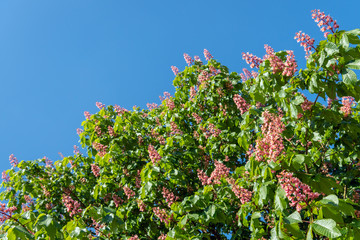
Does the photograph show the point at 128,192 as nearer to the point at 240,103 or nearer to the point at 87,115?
the point at 87,115

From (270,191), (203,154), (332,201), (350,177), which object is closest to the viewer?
(332,201)

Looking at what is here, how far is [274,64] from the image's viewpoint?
14.8 ft

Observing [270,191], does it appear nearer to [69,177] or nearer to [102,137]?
[102,137]

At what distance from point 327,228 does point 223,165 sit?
8.20 feet

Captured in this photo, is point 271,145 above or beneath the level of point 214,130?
beneath

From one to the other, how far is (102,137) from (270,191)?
193 inches

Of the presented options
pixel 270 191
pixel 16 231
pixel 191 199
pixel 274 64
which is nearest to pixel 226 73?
pixel 274 64

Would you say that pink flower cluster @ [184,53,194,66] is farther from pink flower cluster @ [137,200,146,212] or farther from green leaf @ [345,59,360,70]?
green leaf @ [345,59,360,70]

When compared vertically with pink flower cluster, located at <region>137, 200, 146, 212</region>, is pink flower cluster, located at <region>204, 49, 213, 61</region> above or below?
above

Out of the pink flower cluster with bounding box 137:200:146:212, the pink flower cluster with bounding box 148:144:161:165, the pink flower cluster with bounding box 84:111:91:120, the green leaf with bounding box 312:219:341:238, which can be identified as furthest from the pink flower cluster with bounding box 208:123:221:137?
the green leaf with bounding box 312:219:341:238

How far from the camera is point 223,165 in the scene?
5.19 metres

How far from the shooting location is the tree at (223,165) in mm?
3475

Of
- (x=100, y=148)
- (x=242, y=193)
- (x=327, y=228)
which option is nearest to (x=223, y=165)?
(x=242, y=193)

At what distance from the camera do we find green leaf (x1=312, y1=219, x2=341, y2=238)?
2.69 m
